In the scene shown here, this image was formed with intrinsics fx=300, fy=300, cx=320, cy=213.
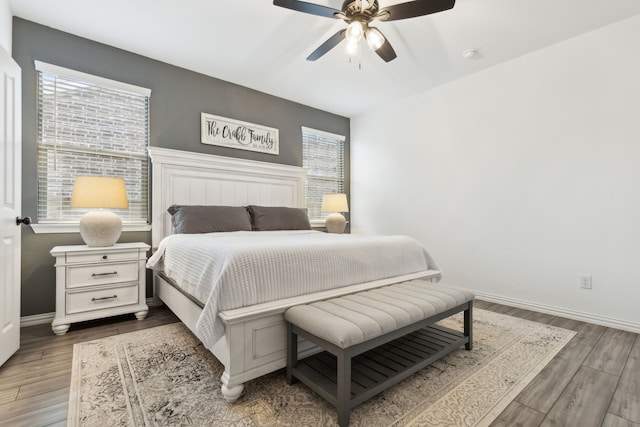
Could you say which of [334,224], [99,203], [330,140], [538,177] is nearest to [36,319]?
[99,203]

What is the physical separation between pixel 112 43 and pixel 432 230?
410 centimetres

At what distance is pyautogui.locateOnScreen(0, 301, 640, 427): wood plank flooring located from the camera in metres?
1.39

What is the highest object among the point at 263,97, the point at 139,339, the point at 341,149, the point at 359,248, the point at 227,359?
the point at 263,97

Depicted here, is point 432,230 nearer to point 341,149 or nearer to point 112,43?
point 341,149

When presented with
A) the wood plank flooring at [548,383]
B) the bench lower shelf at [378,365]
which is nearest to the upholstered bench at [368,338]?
the bench lower shelf at [378,365]

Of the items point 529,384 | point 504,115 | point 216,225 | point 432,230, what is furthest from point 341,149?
point 529,384

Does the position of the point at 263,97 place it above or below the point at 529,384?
above

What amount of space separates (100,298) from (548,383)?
324 centimetres

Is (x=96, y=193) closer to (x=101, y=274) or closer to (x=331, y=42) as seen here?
Answer: (x=101, y=274)

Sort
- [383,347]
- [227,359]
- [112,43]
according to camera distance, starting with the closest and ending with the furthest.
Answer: [227,359] → [383,347] → [112,43]

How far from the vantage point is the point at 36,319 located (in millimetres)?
2586

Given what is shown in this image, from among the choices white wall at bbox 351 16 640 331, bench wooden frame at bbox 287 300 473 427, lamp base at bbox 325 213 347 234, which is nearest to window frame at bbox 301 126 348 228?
lamp base at bbox 325 213 347 234

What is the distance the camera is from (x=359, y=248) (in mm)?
2117

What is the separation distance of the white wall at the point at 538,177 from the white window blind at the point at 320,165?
3.65 feet
